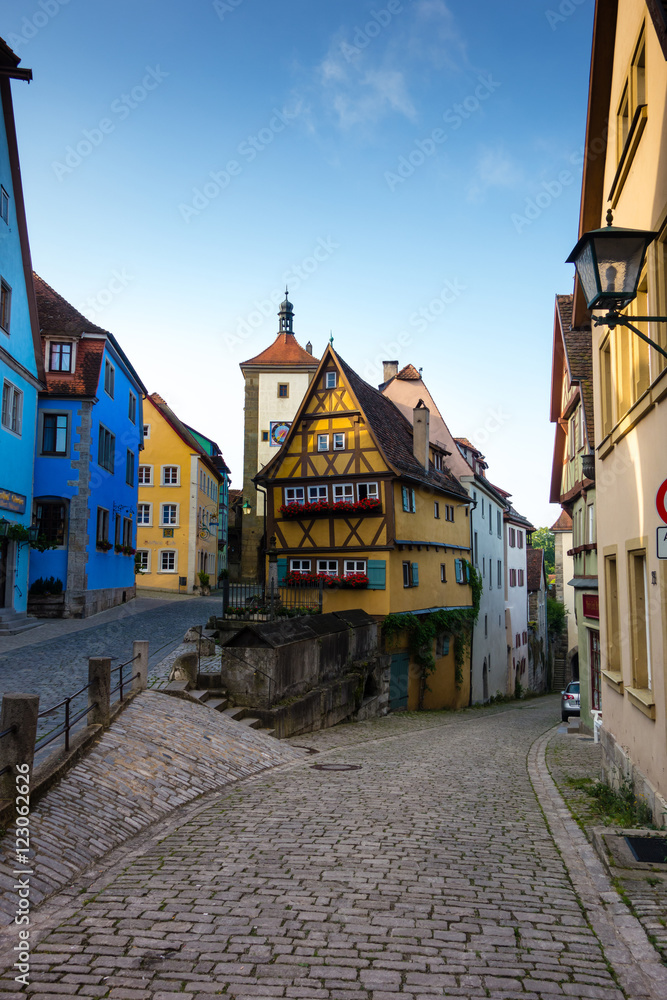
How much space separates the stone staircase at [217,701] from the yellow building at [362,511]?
34.6 feet

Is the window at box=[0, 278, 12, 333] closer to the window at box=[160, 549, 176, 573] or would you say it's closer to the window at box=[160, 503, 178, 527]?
the window at box=[160, 503, 178, 527]

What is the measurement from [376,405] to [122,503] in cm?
1130

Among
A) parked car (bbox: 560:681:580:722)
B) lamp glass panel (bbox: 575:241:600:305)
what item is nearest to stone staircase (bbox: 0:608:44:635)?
parked car (bbox: 560:681:580:722)

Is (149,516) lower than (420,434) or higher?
lower

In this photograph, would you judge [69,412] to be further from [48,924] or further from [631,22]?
[48,924]

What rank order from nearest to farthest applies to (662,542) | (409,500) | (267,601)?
(662,542)
(267,601)
(409,500)

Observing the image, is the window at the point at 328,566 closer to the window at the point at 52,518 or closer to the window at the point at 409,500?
the window at the point at 409,500

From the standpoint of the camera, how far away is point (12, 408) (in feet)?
75.4

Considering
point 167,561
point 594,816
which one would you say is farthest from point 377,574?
point 167,561

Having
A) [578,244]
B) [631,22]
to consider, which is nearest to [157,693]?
[578,244]

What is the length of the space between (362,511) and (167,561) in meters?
22.7

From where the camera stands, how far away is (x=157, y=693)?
41.9 ft

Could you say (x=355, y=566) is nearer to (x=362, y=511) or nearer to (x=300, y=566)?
(x=362, y=511)

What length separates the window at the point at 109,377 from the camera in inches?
1130
